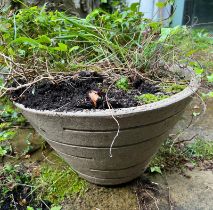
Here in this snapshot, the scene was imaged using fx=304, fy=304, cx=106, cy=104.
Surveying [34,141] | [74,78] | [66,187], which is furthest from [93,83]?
[34,141]

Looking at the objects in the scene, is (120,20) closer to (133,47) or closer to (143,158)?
(133,47)

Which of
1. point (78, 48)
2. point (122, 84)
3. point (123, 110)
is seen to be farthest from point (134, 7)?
point (123, 110)

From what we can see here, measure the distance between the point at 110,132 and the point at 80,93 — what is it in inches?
9.8

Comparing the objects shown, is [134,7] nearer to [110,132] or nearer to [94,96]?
[94,96]

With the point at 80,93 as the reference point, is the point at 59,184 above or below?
below

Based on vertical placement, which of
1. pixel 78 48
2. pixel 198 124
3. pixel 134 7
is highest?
pixel 134 7

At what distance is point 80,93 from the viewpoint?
1227mm

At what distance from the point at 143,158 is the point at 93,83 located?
384 mm

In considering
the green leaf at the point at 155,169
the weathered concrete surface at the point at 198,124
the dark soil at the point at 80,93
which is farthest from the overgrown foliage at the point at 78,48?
the weathered concrete surface at the point at 198,124

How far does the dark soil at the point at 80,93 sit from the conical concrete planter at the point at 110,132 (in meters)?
0.06

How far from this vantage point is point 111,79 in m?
1.31

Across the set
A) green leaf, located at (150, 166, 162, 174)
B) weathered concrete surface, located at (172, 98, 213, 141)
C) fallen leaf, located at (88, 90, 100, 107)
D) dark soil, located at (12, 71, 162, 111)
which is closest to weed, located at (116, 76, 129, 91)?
dark soil, located at (12, 71, 162, 111)

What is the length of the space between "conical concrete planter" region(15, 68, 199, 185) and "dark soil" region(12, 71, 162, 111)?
0.06 meters

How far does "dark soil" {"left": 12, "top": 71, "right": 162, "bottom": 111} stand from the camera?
1.11m
